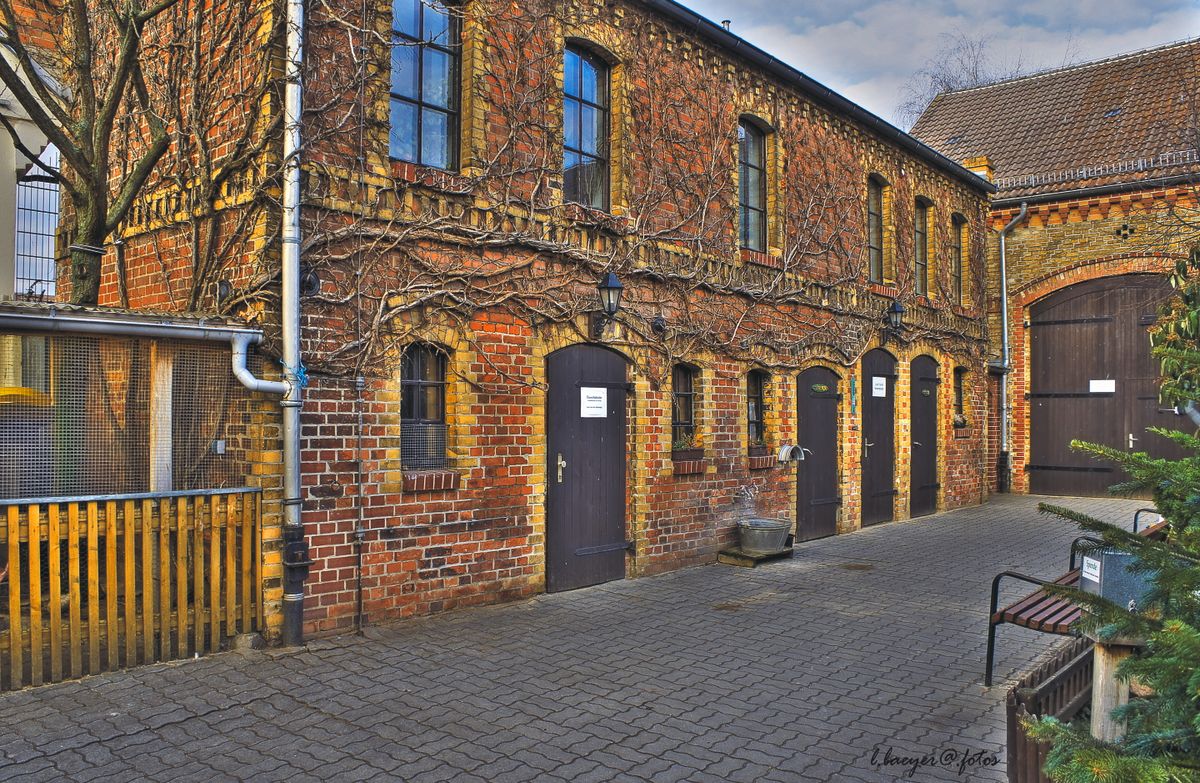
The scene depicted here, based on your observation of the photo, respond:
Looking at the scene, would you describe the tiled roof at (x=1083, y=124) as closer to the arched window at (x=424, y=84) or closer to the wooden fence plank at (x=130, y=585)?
the arched window at (x=424, y=84)

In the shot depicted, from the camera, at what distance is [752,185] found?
11.1 m

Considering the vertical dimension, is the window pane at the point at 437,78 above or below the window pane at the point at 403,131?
above

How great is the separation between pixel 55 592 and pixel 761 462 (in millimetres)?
7649

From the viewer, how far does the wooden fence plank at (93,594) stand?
531 cm

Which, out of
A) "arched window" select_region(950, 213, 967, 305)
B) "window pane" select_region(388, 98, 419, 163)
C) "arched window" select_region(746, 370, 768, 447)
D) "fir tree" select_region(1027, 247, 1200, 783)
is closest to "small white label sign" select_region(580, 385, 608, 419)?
"window pane" select_region(388, 98, 419, 163)

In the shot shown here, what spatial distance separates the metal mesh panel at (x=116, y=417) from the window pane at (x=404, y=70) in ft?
8.76

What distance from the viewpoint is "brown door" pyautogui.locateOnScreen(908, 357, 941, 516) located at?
14.5m

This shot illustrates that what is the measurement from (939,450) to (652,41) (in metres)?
9.44

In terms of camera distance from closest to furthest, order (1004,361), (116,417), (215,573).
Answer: (116,417), (215,573), (1004,361)

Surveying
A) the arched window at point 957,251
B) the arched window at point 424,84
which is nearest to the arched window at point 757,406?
the arched window at point 424,84

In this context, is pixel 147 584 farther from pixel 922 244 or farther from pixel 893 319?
pixel 922 244

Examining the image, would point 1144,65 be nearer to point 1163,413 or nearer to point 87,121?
point 1163,413

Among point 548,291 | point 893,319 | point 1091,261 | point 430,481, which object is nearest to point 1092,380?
point 1091,261

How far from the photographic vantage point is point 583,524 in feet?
27.5
